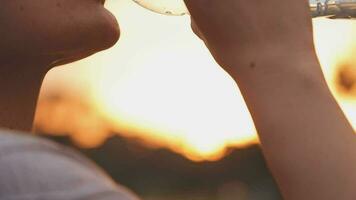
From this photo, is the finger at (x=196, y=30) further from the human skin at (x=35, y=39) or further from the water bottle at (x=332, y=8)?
the water bottle at (x=332, y=8)

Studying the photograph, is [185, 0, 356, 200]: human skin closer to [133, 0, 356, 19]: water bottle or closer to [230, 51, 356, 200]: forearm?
[230, 51, 356, 200]: forearm

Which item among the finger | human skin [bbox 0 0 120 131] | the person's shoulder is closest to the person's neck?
human skin [bbox 0 0 120 131]

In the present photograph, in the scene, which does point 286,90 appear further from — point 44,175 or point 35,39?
point 44,175

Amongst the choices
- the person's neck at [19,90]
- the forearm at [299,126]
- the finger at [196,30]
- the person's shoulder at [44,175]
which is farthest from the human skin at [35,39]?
the person's shoulder at [44,175]

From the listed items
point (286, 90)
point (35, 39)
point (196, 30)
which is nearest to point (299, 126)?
point (286, 90)

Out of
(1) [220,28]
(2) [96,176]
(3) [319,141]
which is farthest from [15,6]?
(2) [96,176]

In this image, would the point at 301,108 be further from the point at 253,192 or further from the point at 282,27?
the point at 253,192
